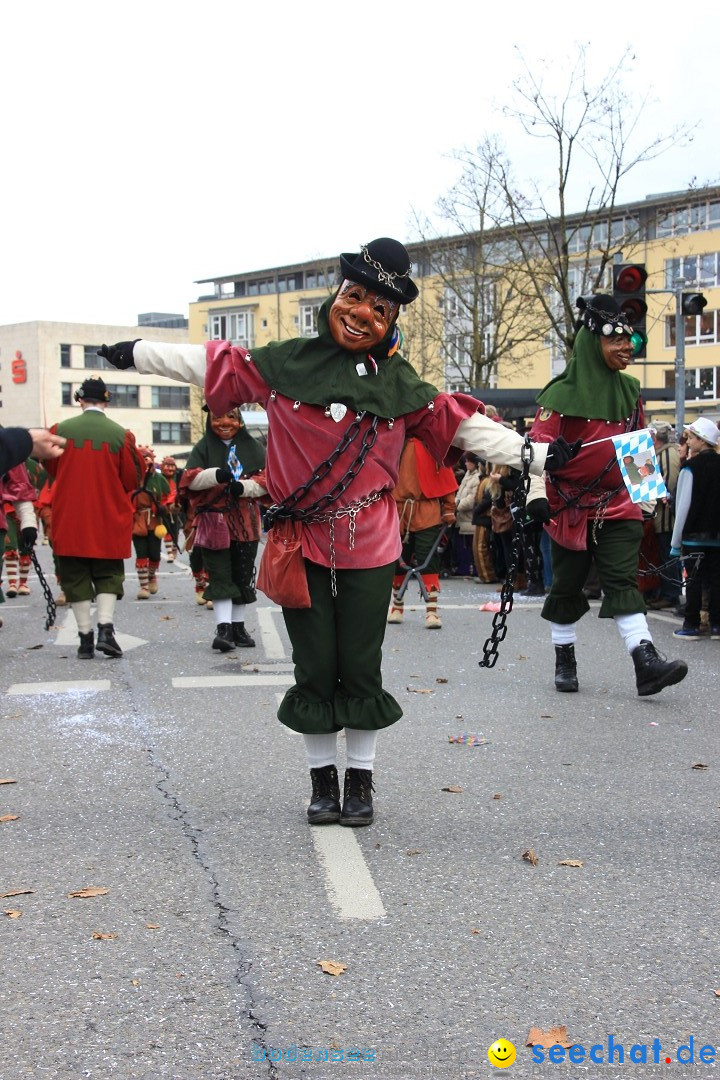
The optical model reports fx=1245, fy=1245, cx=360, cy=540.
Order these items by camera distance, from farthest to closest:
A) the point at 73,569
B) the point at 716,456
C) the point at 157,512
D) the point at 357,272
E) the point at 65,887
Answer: the point at 157,512 < the point at 716,456 < the point at 73,569 < the point at 357,272 < the point at 65,887

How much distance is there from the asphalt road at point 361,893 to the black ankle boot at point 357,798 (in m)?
0.12

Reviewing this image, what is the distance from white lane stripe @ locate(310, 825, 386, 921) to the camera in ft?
13.0

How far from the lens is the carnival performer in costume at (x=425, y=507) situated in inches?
460

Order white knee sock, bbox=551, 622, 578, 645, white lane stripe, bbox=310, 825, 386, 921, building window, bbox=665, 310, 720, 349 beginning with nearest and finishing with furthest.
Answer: white lane stripe, bbox=310, 825, 386, 921, white knee sock, bbox=551, 622, 578, 645, building window, bbox=665, 310, 720, 349

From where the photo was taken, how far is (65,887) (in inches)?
165

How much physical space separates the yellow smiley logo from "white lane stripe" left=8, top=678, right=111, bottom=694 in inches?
214

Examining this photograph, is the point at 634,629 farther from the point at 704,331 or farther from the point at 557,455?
the point at 704,331

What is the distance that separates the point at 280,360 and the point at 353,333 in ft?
1.01

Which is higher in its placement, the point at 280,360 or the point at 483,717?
the point at 280,360

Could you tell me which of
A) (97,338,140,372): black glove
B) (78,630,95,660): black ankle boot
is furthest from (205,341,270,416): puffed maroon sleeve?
(78,630,95,660): black ankle boot

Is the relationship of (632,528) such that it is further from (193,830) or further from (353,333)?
(193,830)

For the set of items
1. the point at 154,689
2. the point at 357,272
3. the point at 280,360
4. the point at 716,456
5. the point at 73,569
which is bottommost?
the point at 154,689

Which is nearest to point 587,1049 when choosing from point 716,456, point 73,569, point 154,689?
point 154,689

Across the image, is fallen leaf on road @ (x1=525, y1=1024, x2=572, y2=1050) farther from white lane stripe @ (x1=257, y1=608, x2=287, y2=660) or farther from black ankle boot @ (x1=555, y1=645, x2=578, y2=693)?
white lane stripe @ (x1=257, y1=608, x2=287, y2=660)
